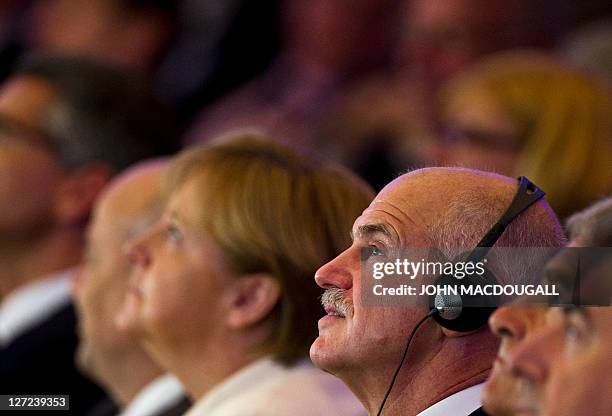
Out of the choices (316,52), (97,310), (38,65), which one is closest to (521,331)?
(97,310)

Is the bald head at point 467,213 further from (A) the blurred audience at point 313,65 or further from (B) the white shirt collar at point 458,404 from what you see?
(A) the blurred audience at point 313,65

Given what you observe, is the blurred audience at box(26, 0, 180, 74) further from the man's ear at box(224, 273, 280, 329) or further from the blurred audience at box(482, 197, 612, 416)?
the blurred audience at box(482, 197, 612, 416)

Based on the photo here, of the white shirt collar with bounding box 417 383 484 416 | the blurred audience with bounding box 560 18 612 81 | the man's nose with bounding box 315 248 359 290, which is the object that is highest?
the man's nose with bounding box 315 248 359 290

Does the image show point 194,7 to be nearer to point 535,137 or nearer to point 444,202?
point 535,137

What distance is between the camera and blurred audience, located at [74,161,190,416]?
3.14 meters

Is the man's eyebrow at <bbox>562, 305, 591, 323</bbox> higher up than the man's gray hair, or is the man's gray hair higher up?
the man's eyebrow at <bbox>562, 305, 591, 323</bbox>

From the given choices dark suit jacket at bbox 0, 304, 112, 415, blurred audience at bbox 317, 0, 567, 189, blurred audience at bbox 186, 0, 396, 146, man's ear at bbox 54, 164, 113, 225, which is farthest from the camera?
blurred audience at bbox 186, 0, 396, 146

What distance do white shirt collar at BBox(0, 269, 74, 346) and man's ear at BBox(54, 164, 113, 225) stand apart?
159 millimetres

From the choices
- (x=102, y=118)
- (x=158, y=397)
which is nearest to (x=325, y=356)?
(x=158, y=397)

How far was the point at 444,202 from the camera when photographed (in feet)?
6.19

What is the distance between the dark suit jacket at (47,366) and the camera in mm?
3498

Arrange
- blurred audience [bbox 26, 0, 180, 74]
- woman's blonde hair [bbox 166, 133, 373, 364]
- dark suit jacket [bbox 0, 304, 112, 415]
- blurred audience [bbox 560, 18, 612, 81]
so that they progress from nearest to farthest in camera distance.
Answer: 1. woman's blonde hair [bbox 166, 133, 373, 364]
2. dark suit jacket [bbox 0, 304, 112, 415]
3. blurred audience [bbox 560, 18, 612, 81]
4. blurred audience [bbox 26, 0, 180, 74]

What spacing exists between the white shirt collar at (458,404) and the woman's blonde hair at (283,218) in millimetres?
509

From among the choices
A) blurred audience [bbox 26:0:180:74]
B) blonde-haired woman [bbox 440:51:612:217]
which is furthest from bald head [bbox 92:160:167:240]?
blurred audience [bbox 26:0:180:74]
